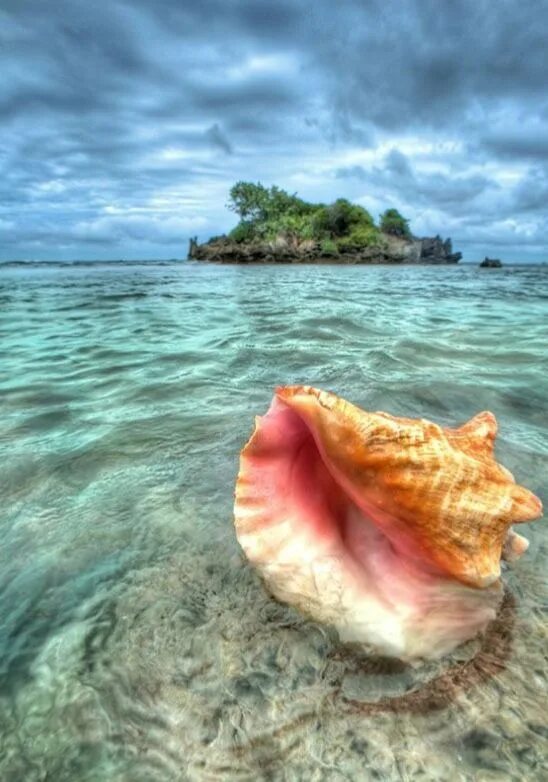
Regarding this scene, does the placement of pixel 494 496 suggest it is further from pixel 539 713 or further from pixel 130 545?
pixel 130 545

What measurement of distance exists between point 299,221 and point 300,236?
4.32 meters

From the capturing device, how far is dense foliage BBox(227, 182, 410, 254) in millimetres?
60875

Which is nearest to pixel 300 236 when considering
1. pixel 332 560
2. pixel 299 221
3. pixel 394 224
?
pixel 299 221

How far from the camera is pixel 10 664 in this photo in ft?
4.50

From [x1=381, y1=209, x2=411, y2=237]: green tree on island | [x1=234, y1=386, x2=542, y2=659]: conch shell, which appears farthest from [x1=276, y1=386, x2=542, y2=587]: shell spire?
[x1=381, y1=209, x2=411, y2=237]: green tree on island

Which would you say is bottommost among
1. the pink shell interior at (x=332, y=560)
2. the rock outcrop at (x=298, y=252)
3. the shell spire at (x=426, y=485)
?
the rock outcrop at (x=298, y=252)

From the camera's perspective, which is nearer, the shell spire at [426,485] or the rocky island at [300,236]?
the shell spire at [426,485]

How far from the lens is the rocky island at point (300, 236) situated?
184 feet

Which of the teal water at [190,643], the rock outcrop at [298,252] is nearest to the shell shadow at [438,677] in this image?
the teal water at [190,643]

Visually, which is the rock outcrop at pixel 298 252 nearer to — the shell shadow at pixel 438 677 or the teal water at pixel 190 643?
the teal water at pixel 190 643

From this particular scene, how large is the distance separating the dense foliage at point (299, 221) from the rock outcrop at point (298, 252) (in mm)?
1239

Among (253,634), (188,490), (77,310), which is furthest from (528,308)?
(253,634)

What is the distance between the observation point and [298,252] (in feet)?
181

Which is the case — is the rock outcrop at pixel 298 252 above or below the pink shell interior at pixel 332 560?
below
